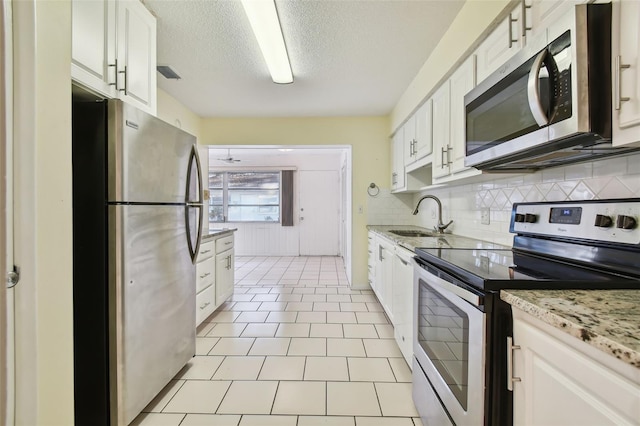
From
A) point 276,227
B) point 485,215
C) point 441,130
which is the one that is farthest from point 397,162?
point 276,227

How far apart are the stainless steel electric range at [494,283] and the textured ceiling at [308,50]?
146 cm

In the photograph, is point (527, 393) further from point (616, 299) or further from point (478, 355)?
point (616, 299)

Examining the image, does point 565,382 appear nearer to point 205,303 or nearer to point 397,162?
point 205,303

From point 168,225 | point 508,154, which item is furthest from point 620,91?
point 168,225

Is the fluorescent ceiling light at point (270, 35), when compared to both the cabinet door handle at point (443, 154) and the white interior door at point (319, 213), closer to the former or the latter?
the cabinet door handle at point (443, 154)

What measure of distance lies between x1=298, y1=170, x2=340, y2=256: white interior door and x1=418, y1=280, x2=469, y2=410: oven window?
214 inches

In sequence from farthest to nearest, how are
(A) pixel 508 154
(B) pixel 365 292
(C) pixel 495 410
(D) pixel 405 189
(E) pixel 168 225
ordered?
(B) pixel 365 292
(D) pixel 405 189
(E) pixel 168 225
(A) pixel 508 154
(C) pixel 495 410

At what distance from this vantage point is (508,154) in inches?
48.5

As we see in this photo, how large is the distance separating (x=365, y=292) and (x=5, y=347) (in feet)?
11.4

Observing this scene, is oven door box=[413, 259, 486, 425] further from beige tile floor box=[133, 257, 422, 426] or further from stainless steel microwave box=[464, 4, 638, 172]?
stainless steel microwave box=[464, 4, 638, 172]

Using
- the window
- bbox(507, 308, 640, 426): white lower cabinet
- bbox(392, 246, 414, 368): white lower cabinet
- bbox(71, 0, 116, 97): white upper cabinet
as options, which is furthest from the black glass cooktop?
the window

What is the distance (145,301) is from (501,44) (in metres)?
2.25

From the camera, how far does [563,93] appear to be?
0.93 meters

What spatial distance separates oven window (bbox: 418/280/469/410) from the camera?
3.46 ft
